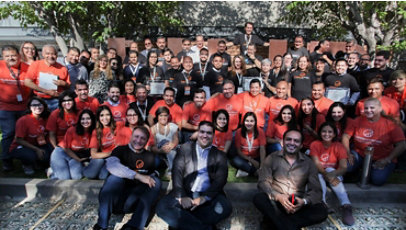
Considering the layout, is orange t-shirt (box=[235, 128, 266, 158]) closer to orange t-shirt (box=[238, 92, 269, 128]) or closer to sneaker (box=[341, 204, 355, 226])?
orange t-shirt (box=[238, 92, 269, 128])

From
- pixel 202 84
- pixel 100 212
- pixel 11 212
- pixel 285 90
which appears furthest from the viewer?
pixel 202 84

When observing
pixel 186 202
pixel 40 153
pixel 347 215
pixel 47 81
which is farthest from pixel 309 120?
pixel 47 81

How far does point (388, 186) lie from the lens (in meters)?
4.41

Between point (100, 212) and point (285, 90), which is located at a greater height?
point (285, 90)

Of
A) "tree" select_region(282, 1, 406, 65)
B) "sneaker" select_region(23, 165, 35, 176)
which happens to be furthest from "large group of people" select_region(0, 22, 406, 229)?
"tree" select_region(282, 1, 406, 65)

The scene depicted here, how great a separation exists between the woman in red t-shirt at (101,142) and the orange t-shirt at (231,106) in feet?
6.60

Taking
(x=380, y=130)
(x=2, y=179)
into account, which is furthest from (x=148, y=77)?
(x=380, y=130)

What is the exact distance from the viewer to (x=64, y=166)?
459 cm

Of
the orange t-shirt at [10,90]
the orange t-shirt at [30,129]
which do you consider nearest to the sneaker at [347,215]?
the orange t-shirt at [30,129]

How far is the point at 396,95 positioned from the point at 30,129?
23.1 feet

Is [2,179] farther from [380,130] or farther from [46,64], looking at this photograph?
[380,130]

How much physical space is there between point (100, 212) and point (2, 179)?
2.24 meters

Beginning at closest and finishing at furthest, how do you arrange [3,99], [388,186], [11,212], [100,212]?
[100,212] → [11,212] → [388,186] → [3,99]

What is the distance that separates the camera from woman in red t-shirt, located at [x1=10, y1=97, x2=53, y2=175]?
4883mm
